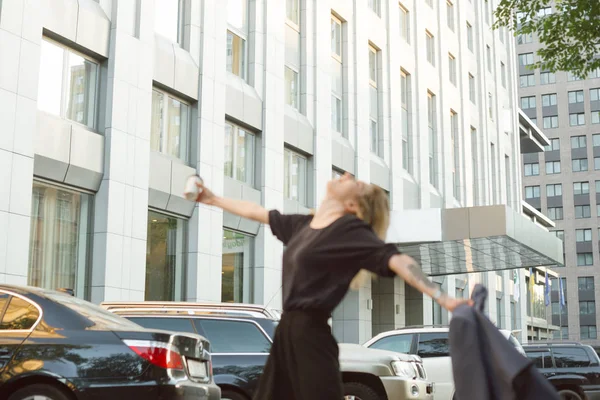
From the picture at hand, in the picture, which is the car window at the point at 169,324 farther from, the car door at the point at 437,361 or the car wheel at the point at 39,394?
the car door at the point at 437,361

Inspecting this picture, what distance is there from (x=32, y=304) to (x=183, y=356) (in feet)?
4.34

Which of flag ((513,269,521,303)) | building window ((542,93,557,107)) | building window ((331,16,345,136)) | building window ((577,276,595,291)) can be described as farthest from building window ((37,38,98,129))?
building window ((542,93,557,107))

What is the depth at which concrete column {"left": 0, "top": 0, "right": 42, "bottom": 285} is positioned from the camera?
15.2 metres

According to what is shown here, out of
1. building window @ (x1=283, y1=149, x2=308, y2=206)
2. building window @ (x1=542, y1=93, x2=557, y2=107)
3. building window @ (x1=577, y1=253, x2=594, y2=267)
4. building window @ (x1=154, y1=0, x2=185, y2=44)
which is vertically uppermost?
building window @ (x1=542, y1=93, x2=557, y2=107)

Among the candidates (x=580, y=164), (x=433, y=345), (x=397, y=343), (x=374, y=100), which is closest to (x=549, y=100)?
(x=580, y=164)

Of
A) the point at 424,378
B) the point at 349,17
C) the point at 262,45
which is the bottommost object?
the point at 424,378

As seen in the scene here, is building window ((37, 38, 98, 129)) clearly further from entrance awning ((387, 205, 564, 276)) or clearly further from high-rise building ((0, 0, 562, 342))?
entrance awning ((387, 205, 564, 276))

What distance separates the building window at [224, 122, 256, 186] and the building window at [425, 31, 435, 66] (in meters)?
18.3

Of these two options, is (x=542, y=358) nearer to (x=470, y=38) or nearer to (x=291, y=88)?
(x=291, y=88)

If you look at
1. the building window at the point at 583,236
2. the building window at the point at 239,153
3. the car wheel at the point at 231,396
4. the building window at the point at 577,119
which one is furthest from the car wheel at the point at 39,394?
the building window at the point at 577,119

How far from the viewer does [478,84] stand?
4741 centimetres

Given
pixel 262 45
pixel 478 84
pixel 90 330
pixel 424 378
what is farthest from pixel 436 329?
pixel 478 84

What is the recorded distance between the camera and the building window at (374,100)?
1312 inches

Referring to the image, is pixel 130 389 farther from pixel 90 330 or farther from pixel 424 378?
pixel 424 378
